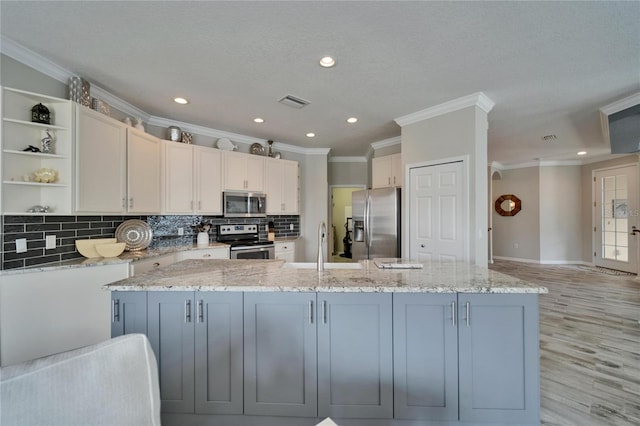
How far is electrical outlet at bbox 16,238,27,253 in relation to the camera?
6.89ft

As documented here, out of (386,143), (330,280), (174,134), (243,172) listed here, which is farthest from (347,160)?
(330,280)

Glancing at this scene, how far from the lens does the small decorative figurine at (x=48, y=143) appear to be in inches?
86.7

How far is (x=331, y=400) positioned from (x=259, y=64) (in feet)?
8.51

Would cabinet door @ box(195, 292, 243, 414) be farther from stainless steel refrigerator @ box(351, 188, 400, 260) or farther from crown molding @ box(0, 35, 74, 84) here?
stainless steel refrigerator @ box(351, 188, 400, 260)

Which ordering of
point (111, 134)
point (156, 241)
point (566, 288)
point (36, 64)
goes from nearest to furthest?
1. point (36, 64)
2. point (111, 134)
3. point (156, 241)
4. point (566, 288)

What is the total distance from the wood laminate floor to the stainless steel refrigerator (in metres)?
1.92

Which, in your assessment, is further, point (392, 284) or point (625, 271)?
point (625, 271)

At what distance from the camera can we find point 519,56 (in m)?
2.17

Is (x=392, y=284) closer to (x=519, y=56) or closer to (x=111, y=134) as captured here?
(x=519, y=56)

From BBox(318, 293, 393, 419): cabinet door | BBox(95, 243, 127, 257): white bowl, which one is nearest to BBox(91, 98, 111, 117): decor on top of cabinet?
BBox(95, 243, 127, 257): white bowl

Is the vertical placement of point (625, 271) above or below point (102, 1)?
below

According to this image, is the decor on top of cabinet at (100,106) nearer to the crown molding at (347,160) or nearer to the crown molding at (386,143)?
the crown molding at (386,143)

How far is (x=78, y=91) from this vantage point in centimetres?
242

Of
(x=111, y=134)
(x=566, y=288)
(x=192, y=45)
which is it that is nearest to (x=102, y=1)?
(x=192, y=45)
